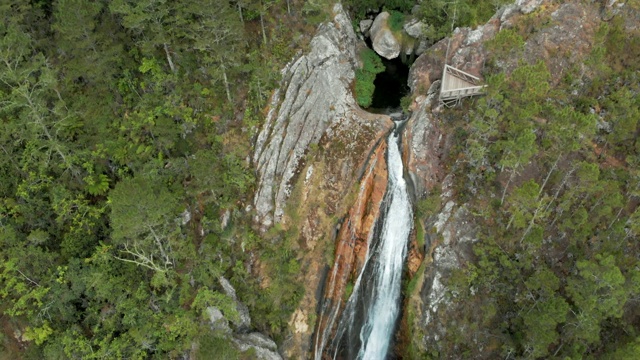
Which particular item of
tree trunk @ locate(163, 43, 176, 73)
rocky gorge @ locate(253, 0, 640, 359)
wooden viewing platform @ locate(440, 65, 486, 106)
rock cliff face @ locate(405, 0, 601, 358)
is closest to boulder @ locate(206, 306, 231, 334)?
rocky gorge @ locate(253, 0, 640, 359)

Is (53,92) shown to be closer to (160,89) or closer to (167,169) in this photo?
(160,89)

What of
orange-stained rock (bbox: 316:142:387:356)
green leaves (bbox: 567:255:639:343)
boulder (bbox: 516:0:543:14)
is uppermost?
boulder (bbox: 516:0:543:14)

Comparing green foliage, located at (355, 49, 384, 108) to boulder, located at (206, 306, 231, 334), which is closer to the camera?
boulder, located at (206, 306, 231, 334)

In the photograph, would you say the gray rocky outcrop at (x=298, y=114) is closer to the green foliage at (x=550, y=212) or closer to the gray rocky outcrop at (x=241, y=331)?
the gray rocky outcrop at (x=241, y=331)

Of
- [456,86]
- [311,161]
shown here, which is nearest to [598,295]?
[456,86]

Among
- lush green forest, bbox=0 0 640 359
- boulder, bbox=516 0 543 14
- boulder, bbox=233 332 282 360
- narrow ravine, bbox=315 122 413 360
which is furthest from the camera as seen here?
boulder, bbox=516 0 543 14

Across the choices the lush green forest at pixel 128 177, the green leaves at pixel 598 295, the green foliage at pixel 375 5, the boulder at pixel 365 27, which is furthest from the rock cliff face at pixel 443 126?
the lush green forest at pixel 128 177

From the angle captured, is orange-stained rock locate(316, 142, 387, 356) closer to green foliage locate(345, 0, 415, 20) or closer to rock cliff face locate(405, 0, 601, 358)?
rock cliff face locate(405, 0, 601, 358)
